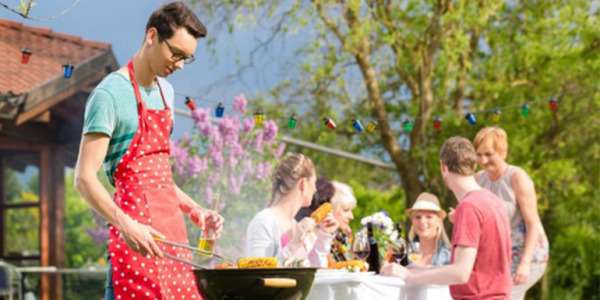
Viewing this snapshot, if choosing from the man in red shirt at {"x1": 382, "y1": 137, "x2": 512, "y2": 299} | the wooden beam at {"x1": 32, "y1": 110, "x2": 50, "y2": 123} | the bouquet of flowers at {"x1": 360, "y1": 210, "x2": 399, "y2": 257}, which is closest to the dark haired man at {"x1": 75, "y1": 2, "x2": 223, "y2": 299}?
the man in red shirt at {"x1": 382, "y1": 137, "x2": 512, "y2": 299}

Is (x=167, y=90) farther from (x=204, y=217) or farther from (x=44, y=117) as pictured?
(x=44, y=117)

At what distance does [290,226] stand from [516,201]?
1.41 meters

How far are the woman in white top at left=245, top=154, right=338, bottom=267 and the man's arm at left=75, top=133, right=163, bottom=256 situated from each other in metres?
1.47

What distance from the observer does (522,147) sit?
13273 mm

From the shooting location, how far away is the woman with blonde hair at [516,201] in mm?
5375

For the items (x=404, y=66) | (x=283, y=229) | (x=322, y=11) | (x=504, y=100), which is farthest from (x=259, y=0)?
(x=283, y=229)

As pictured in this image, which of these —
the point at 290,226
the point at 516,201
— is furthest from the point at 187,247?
the point at 516,201

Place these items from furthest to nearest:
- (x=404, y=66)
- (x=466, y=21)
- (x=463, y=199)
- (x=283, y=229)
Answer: (x=404, y=66)
(x=466, y=21)
(x=283, y=229)
(x=463, y=199)

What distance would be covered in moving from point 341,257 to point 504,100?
8.92m

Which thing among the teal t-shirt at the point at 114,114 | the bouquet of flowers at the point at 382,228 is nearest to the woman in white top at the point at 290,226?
the bouquet of flowers at the point at 382,228

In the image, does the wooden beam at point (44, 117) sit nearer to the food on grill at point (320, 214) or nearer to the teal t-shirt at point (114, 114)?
the food on grill at point (320, 214)

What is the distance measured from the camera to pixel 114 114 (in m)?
3.02

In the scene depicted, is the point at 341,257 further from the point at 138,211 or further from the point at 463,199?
the point at 138,211

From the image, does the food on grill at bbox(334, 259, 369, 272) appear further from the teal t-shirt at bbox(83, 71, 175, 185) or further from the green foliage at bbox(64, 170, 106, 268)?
the green foliage at bbox(64, 170, 106, 268)
